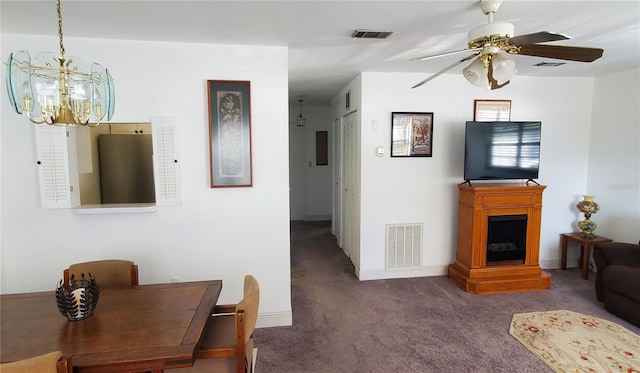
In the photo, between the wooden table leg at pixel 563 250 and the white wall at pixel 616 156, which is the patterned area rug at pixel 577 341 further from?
the white wall at pixel 616 156

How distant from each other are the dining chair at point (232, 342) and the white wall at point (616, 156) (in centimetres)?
440

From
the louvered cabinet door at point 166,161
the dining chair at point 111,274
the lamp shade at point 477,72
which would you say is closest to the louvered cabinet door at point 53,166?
the louvered cabinet door at point 166,161

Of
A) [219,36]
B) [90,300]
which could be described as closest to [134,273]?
[90,300]

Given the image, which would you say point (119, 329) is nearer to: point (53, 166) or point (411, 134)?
point (53, 166)

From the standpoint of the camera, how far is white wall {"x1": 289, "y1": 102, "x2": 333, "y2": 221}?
278 inches

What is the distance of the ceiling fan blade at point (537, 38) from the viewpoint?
160 centimetres

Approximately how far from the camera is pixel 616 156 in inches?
157

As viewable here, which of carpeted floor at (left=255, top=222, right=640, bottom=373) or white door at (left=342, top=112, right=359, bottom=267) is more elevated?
white door at (left=342, top=112, right=359, bottom=267)

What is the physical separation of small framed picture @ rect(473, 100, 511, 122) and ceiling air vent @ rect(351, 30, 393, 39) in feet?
6.61

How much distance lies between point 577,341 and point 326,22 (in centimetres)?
313

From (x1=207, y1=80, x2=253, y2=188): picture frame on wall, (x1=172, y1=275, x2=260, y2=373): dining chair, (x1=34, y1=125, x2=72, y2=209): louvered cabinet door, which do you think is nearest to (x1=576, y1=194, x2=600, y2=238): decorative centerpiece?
(x1=207, y1=80, x2=253, y2=188): picture frame on wall

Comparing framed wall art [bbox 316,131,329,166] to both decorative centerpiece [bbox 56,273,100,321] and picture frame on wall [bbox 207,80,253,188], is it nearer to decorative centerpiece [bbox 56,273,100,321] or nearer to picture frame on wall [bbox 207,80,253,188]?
picture frame on wall [bbox 207,80,253,188]

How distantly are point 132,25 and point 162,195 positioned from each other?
129cm

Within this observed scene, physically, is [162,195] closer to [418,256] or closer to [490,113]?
[418,256]
